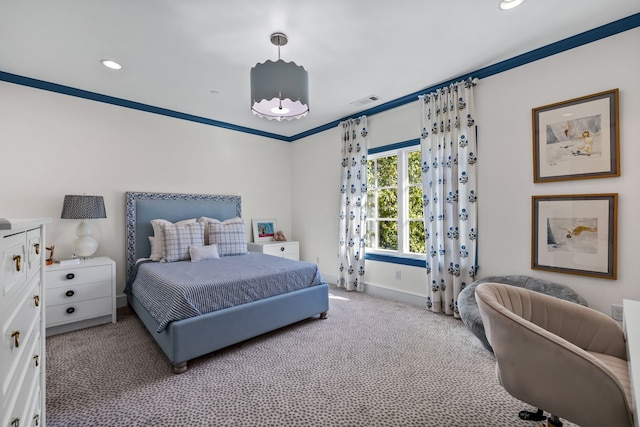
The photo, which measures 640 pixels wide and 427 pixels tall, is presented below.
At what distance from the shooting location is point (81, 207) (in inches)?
113

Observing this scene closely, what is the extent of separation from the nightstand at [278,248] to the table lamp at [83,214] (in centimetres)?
202

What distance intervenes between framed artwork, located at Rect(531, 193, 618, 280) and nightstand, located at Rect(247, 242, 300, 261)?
10.7 feet

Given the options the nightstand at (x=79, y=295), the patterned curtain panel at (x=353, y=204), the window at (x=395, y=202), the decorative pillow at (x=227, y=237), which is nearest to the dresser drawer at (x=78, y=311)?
the nightstand at (x=79, y=295)

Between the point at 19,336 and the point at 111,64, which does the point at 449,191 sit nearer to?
the point at 19,336

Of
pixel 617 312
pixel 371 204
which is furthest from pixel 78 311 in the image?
pixel 617 312

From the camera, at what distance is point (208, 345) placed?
7.12ft

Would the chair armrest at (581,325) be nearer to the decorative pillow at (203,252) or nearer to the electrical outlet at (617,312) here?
the electrical outlet at (617,312)

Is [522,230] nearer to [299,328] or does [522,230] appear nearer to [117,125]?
[299,328]

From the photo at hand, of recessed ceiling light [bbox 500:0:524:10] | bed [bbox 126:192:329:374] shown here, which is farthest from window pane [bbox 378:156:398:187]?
recessed ceiling light [bbox 500:0:524:10]

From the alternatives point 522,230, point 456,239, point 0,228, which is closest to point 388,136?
point 456,239

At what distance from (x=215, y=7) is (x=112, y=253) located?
300 cm

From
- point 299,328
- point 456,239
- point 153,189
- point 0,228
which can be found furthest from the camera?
point 153,189

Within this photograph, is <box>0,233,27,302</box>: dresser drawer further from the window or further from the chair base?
the window

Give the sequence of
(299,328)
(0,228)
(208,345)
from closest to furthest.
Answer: (0,228), (208,345), (299,328)
